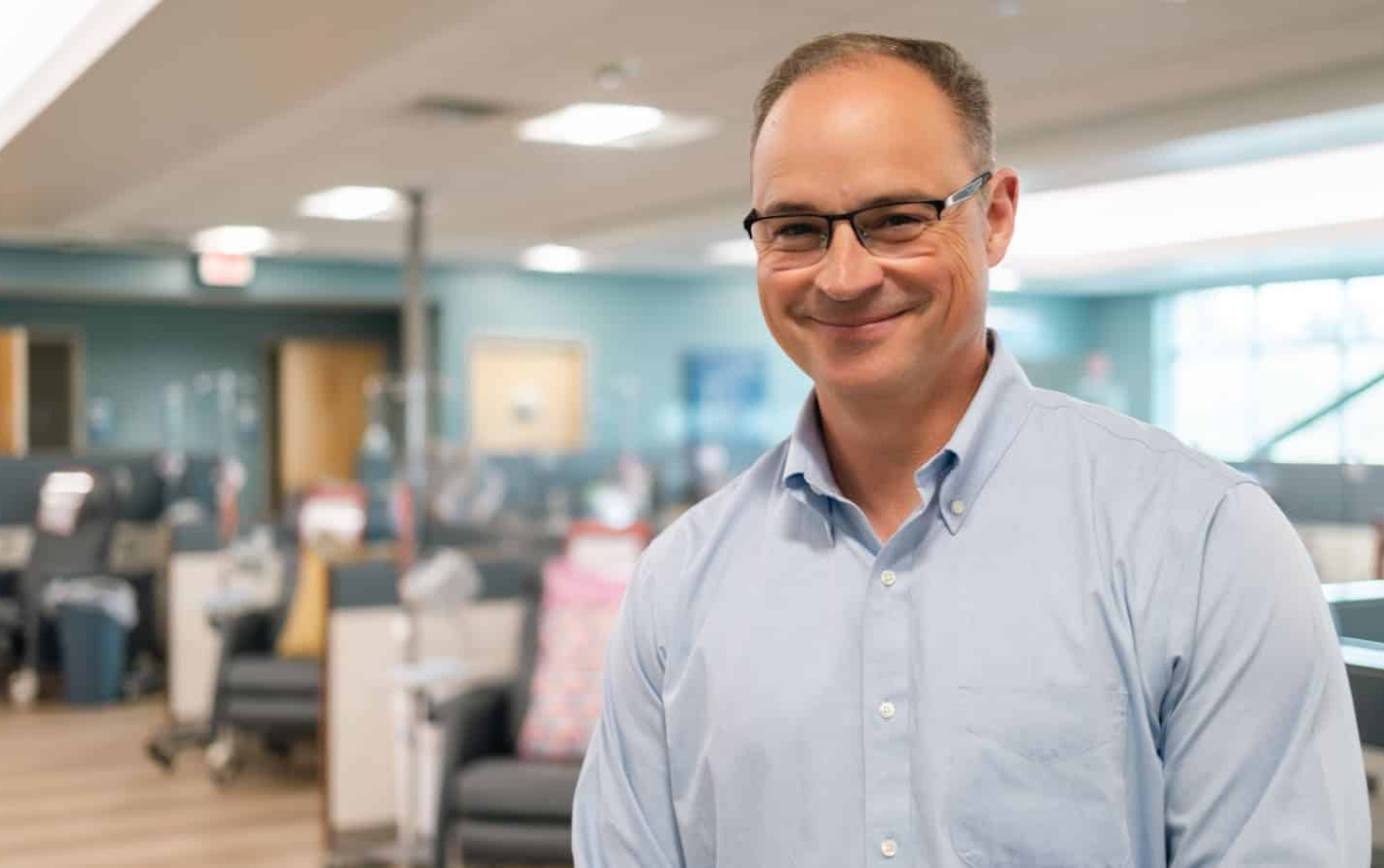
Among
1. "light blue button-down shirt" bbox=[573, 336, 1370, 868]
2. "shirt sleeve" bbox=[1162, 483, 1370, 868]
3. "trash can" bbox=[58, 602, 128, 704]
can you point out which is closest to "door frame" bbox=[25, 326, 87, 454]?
"trash can" bbox=[58, 602, 128, 704]

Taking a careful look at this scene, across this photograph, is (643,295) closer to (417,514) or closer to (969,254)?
(417,514)

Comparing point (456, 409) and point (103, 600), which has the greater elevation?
point (456, 409)

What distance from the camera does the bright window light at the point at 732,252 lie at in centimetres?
920

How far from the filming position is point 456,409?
11.0 meters

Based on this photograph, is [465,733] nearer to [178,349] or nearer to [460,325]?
[460,325]

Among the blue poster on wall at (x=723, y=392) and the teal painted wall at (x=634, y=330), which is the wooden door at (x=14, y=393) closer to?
the teal painted wall at (x=634, y=330)

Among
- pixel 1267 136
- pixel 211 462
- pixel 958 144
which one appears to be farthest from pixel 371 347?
pixel 958 144

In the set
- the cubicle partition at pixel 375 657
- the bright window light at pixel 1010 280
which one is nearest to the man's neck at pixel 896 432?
the cubicle partition at pixel 375 657

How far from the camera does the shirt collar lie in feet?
3.98

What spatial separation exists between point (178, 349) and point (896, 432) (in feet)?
37.0

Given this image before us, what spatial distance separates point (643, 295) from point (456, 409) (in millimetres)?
1778

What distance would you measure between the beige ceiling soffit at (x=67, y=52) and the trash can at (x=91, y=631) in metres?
3.35

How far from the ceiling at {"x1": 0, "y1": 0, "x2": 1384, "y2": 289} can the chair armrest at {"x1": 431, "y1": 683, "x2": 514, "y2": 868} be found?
1.82m

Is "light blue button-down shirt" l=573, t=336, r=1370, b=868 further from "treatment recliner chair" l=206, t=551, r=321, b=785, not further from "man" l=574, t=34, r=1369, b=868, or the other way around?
"treatment recliner chair" l=206, t=551, r=321, b=785
